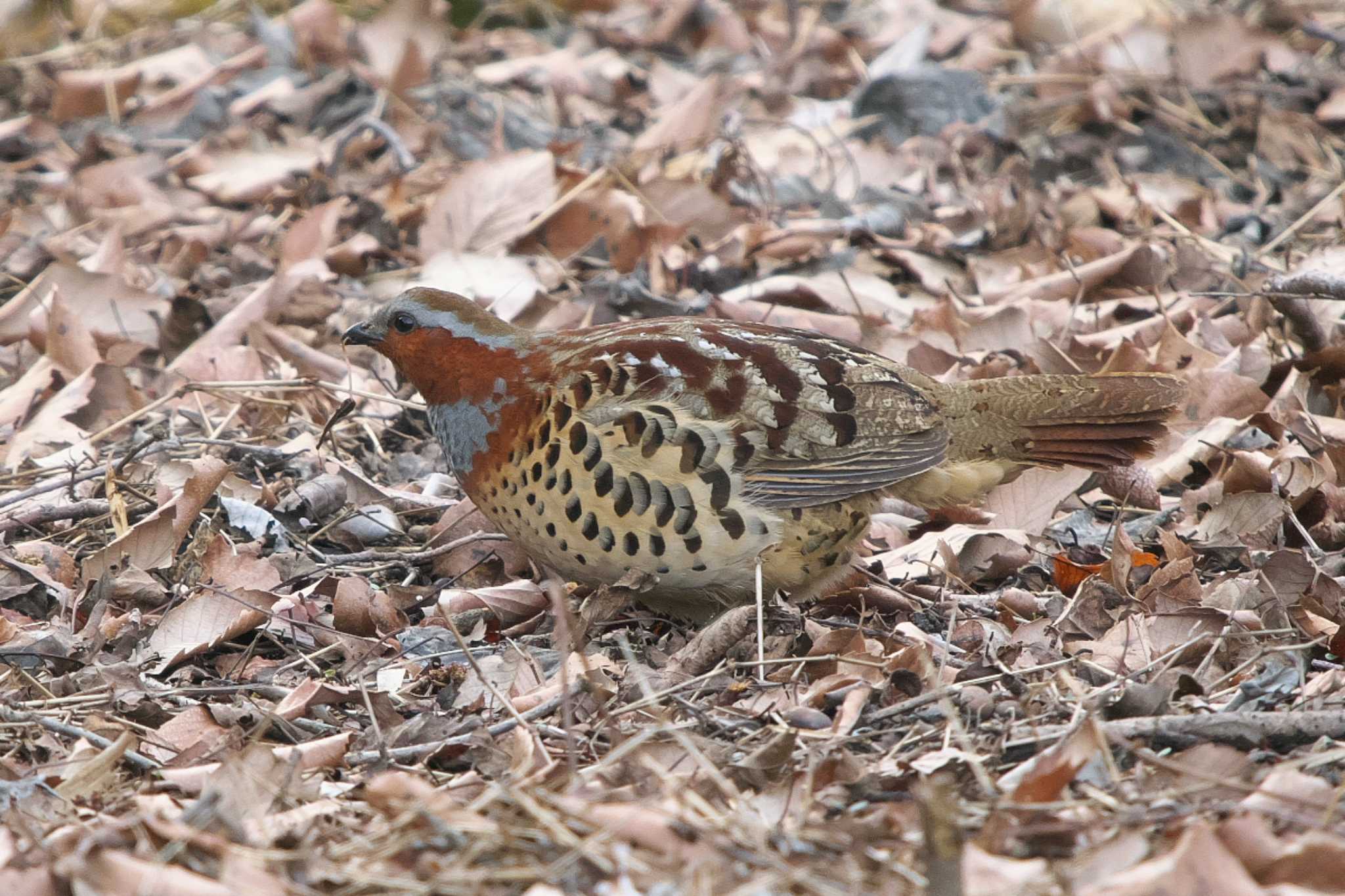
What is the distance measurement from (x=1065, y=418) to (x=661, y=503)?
52.4 inches

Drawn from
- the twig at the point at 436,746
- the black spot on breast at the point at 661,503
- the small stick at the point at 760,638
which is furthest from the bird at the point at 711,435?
the twig at the point at 436,746

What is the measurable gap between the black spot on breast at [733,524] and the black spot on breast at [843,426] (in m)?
0.39

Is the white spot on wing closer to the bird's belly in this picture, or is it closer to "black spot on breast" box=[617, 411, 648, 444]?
"black spot on breast" box=[617, 411, 648, 444]

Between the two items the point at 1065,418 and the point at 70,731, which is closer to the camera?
the point at 70,731

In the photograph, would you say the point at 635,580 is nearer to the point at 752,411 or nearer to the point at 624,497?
the point at 624,497

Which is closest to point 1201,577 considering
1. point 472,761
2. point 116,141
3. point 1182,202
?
point 472,761

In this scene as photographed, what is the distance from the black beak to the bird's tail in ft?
5.86

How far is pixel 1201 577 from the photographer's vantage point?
14.5ft

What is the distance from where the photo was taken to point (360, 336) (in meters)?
4.63

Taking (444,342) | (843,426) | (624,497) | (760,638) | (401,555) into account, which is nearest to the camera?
(760,638)

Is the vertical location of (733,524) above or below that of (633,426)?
below

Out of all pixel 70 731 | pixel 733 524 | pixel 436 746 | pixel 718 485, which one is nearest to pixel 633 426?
pixel 718 485

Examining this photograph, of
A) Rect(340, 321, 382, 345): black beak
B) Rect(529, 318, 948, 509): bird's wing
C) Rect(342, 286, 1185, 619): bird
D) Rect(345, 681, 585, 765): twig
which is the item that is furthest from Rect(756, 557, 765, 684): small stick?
Rect(340, 321, 382, 345): black beak

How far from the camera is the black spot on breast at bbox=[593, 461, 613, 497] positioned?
4.16m
